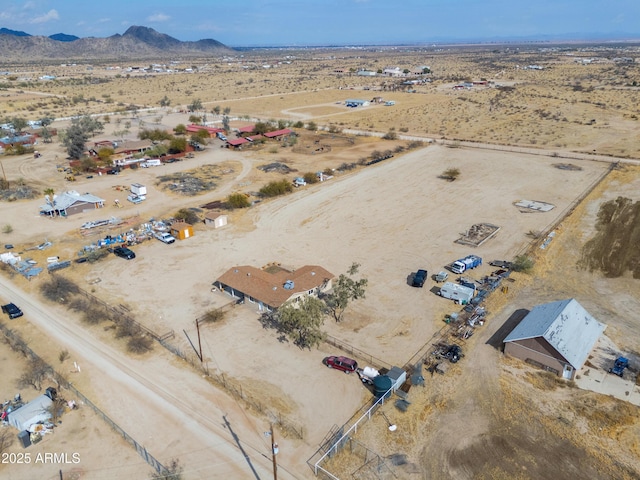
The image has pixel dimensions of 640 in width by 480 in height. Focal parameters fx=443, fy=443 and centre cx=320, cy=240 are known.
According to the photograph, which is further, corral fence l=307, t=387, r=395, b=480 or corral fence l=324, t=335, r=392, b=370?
corral fence l=324, t=335, r=392, b=370

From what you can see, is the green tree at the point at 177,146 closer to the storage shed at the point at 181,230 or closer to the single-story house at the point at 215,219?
the single-story house at the point at 215,219

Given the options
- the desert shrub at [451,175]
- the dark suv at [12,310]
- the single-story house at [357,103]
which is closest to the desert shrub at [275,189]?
the desert shrub at [451,175]

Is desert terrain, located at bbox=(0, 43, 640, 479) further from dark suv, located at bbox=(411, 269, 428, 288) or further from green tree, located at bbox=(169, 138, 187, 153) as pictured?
green tree, located at bbox=(169, 138, 187, 153)

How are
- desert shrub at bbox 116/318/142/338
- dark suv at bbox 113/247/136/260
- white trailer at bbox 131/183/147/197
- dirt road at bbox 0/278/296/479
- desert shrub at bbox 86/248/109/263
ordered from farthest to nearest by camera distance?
white trailer at bbox 131/183/147/197, dark suv at bbox 113/247/136/260, desert shrub at bbox 86/248/109/263, desert shrub at bbox 116/318/142/338, dirt road at bbox 0/278/296/479

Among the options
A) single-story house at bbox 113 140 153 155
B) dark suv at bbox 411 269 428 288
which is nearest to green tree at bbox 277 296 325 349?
dark suv at bbox 411 269 428 288

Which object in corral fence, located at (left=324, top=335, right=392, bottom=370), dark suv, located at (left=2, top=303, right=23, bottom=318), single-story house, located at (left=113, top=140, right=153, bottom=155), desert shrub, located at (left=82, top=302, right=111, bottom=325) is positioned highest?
single-story house, located at (left=113, top=140, right=153, bottom=155)

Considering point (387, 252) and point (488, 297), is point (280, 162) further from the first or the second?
point (488, 297)

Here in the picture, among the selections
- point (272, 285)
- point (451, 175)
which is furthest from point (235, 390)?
point (451, 175)
